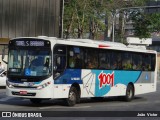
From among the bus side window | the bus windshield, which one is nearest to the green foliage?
the bus side window

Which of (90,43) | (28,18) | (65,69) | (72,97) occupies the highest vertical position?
(28,18)

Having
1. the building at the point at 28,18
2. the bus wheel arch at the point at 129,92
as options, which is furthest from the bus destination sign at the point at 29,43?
the building at the point at 28,18

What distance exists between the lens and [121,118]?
54.1 ft

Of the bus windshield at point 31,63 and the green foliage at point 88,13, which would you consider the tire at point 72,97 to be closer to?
the bus windshield at point 31,63

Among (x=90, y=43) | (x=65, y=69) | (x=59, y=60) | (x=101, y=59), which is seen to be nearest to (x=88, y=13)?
(x=101, y=59)

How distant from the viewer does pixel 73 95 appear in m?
21.5

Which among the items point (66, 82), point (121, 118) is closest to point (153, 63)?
point (66, 82)

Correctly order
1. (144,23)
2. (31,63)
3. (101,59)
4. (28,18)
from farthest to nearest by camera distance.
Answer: (144,23)
(28,18)
(101,59)
(31,63)

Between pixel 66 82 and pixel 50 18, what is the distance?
115 ft

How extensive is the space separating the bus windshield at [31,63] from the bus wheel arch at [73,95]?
1678 millimetres

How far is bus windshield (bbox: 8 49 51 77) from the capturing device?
2008cm

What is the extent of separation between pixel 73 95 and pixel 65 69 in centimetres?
132

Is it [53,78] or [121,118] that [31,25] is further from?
[121,118]

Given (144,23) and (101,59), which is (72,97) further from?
(144,23)
